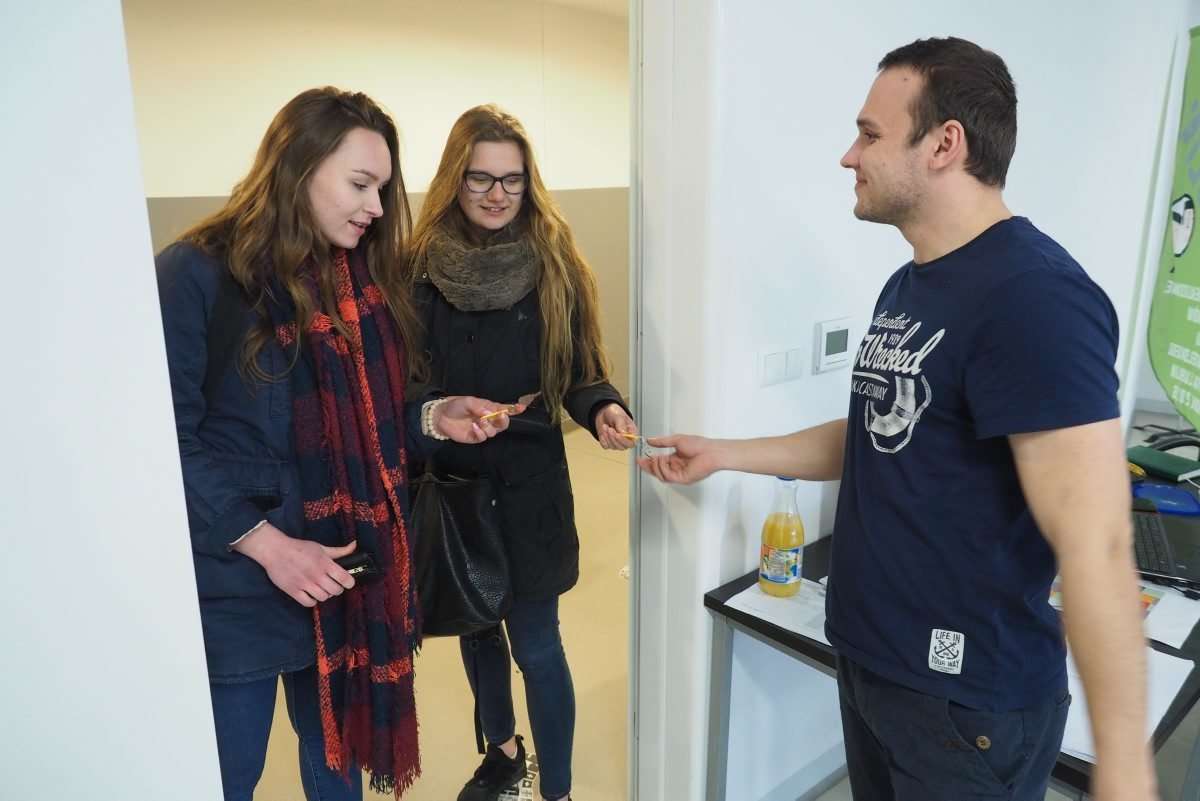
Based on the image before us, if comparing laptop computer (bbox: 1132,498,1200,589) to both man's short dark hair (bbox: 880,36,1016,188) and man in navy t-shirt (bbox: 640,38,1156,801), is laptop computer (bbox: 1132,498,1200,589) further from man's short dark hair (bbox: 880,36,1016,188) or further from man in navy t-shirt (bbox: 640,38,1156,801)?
man's short dark hair (bbox: 880,36,1016,188)

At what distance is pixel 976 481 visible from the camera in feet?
3.18

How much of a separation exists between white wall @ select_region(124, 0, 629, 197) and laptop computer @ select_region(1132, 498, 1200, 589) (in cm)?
202

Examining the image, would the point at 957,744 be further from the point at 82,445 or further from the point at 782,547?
the point at 82,445

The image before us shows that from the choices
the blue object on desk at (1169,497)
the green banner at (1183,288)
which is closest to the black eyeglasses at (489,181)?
the green banner at (1183,288)

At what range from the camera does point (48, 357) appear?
0.57 m

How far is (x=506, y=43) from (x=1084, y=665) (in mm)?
3742

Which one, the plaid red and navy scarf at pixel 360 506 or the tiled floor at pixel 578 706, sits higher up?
the plaid red and navy scarf at pixel 360 506

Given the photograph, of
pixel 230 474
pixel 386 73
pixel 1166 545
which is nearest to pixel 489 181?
pixel 230 474

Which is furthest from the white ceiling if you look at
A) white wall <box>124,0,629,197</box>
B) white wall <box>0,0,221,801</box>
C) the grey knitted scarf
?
white wall <box>0,0,221,801</box>

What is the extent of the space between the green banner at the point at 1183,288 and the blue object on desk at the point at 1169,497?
312 millimetres

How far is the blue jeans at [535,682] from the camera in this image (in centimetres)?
168

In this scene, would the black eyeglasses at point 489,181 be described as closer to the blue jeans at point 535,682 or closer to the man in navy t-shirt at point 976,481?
the man in navy t-shirt at point 976,481

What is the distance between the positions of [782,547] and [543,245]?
760 mm

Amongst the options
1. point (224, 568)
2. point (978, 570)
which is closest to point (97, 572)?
point (224, 568)
